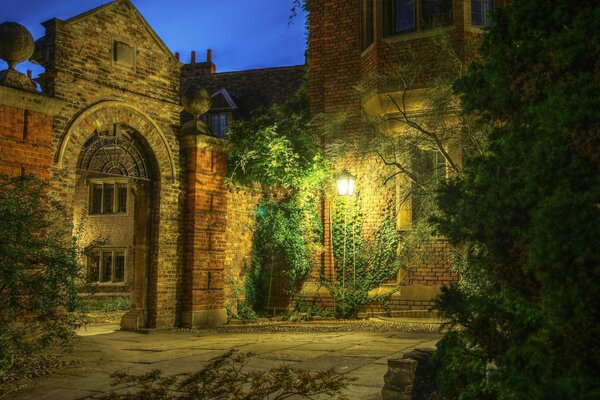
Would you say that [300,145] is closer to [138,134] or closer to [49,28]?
[138,134]

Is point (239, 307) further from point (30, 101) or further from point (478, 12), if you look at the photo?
point (478, 12)

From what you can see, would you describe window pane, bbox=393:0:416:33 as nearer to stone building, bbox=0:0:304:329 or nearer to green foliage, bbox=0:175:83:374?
stone building, bbox=0:0:304:329

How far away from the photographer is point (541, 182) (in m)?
3.42

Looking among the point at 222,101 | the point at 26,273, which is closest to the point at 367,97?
the point at 26,273

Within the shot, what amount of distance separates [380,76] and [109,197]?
17.4 meters

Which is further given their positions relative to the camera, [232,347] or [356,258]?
[356,258]

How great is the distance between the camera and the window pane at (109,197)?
26198 millimetres

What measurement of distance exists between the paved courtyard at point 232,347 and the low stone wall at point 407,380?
1.13ft

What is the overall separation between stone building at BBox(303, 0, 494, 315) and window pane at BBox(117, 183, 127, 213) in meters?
13.5

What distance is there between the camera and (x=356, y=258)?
1386cm

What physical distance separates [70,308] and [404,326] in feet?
21.8

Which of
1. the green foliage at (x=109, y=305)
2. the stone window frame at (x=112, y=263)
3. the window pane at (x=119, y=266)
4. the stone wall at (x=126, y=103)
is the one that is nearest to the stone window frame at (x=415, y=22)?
the stone wall at (x=126, y=103)

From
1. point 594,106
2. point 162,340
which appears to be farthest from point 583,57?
point 162,340

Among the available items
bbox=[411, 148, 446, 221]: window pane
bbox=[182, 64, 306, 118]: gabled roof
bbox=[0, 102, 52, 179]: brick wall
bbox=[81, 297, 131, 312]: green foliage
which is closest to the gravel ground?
bbox=[411, 148, 446, 221]: window pane
